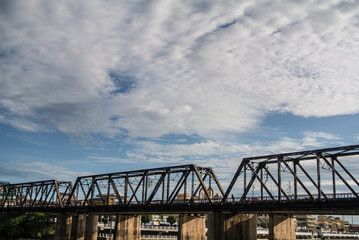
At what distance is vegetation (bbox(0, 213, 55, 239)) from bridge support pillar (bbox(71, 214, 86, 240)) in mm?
12715

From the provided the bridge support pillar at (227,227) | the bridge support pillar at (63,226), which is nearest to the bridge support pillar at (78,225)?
the bridge support pillar at (63,226)

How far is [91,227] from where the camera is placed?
9481cm

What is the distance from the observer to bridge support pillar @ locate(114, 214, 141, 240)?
8722cm

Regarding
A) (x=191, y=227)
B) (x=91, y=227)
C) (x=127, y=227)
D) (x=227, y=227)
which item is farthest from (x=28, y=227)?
(x=227, y=227)

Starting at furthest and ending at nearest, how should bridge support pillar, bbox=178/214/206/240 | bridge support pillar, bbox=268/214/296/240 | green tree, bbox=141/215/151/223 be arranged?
green tree, bbox=141/215/151/223
bridge support pillar, bbox=178/214/206/240
bridge support pillar, bbox=268/214/296/240

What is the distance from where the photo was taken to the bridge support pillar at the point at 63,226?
97275 mm

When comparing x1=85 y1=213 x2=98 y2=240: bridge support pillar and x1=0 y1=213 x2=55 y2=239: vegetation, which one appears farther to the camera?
x1=0 y1=213 x2=55 y2=239: vegetation

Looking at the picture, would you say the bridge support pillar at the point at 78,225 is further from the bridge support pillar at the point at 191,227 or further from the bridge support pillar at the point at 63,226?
the bridge support pillar at the point at 191,227

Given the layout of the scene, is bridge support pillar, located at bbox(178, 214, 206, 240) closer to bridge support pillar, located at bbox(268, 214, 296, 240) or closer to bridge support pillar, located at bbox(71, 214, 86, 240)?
bridge support pillar, located at bbox(268, 214, 296, 240)

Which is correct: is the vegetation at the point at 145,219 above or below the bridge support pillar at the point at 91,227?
above

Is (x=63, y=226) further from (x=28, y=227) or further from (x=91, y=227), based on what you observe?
(x=28, y=227)

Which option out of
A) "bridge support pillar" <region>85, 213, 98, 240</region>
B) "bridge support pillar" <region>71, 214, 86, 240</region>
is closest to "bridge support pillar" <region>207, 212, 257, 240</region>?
"bridge support pillar" <region>85, 213, 98, 240</region>

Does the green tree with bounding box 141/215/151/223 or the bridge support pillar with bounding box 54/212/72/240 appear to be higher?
the green tree with bounding box 141/215/151/223

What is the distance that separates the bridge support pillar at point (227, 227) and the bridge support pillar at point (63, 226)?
49382 millimetres
